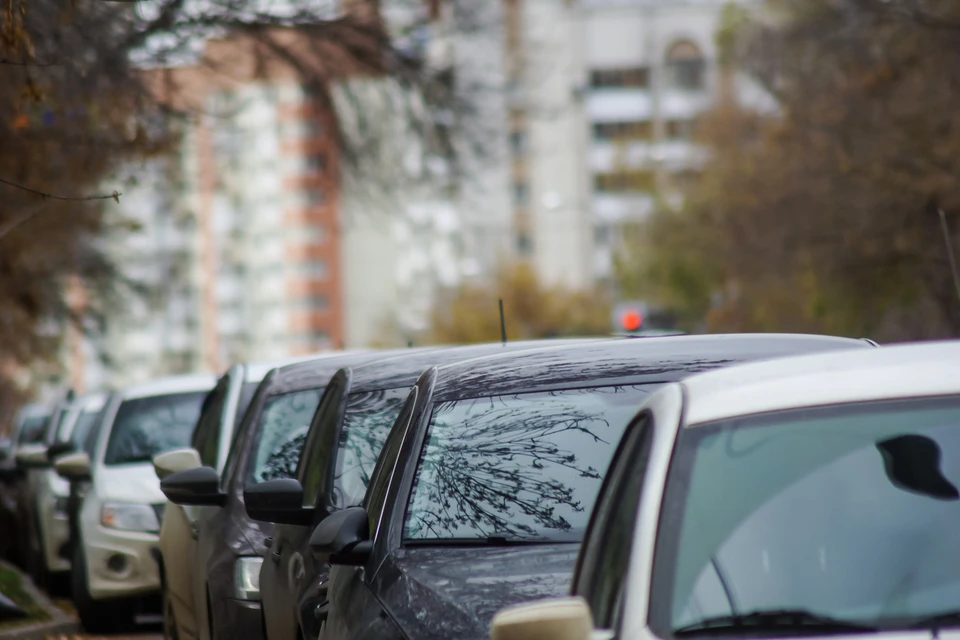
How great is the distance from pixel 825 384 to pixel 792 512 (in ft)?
0.88

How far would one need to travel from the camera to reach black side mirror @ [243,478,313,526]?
6.29 meters

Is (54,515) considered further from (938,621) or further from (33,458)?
(938,621)

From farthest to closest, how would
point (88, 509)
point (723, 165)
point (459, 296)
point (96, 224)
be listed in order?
point (459, 296) → point (723, 165) → point (96, 224) → point (88, 509)

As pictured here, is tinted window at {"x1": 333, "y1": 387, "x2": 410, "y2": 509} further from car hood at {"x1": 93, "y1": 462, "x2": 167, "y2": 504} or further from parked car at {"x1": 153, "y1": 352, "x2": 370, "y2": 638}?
car hood at {"x1": 93, "y1": 462, "x2": 167, "y2": 504}

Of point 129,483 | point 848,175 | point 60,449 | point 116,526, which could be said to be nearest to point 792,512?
point 116,526

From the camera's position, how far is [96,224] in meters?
27.2

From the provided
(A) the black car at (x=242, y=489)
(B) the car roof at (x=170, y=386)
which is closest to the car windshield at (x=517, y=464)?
(A) the black car at (x=242, y=489)

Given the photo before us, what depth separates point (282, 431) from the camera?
344 inches

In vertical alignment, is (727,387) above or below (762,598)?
above

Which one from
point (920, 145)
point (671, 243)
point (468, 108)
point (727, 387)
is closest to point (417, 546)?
point (727, 387)

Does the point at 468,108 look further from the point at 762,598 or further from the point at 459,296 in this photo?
the point at 459,296

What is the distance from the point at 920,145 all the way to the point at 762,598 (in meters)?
22.9

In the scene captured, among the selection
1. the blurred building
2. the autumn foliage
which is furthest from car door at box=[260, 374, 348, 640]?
the blurred building

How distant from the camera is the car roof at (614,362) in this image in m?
5.43
